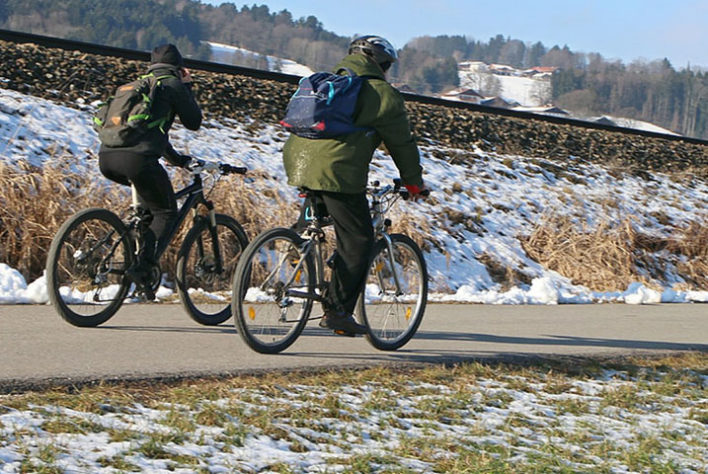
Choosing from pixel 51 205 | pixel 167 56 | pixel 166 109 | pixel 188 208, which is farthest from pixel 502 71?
pixel 166 109

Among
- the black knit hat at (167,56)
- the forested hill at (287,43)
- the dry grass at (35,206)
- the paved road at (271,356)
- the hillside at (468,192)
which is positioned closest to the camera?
the paved road at (271,356)

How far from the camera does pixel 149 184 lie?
265 inches

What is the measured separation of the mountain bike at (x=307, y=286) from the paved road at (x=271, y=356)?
0.15 meters

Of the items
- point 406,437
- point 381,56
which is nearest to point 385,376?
point 406,437

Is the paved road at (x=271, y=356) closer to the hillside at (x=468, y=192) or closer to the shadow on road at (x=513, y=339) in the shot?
the shadow on road at (x=513, y=339)

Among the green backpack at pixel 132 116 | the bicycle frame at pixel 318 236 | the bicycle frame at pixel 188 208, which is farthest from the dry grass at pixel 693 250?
the green backpack at pixel 132 116

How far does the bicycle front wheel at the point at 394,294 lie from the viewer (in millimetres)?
6992

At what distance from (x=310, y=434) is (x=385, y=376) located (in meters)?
1.52

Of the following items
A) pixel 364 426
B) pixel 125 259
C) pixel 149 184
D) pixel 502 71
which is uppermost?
pixel 502 71

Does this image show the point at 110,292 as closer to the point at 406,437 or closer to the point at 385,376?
the point at 385,376

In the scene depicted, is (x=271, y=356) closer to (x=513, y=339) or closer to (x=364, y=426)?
(x=364, y=426)

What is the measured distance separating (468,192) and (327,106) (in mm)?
9851

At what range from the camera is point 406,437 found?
4.89 metres

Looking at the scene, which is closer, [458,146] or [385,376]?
[385,376]
